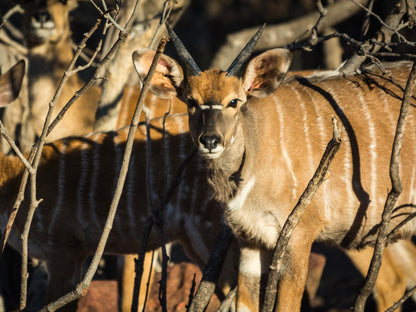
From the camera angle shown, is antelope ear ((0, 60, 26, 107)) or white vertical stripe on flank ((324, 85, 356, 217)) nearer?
white vertical stripe on flank ((324, 85, 356, 217))

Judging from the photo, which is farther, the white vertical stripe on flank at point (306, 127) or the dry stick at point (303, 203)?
the white vertical stripe on flank at point (306, 127)

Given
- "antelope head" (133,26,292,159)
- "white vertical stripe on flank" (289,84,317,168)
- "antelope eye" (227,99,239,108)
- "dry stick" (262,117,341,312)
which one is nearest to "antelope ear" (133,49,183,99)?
"antelope head" (133,26,292,159)

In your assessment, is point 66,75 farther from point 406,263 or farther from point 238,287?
point 406,263

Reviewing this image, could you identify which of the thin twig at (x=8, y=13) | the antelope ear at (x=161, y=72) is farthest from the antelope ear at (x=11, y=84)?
the antelope ear at (x=161, y=72)

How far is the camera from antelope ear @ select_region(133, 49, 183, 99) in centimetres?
276

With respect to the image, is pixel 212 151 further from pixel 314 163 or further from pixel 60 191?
pixel 60 191

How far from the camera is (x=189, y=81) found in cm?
275

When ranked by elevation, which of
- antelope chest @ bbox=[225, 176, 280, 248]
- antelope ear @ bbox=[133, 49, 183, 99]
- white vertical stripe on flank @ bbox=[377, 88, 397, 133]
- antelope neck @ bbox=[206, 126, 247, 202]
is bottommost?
antelope chest @ bbox=[225, 176, 280, 248]

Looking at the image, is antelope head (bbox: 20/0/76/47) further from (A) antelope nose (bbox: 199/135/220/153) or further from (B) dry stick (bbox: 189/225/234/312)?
(A) antelope nose (bbox: 199/135/220/153)

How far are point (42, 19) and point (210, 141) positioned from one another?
100 inches

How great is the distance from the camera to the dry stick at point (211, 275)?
2836 millimetres

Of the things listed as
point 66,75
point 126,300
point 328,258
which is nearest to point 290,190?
point 66,75

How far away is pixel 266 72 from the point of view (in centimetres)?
282

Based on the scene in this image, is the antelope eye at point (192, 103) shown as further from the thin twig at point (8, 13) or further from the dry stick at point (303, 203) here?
the thin twig at point (8, 13)
